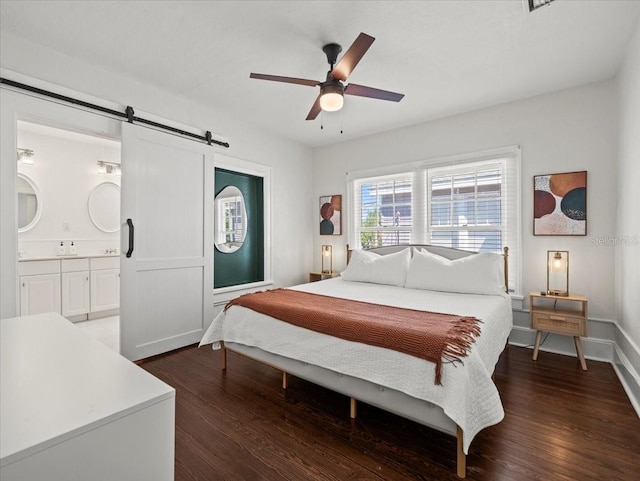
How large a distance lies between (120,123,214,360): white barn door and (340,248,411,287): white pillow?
68.2 inches

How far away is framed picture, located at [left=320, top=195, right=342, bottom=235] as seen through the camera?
510 centimetres

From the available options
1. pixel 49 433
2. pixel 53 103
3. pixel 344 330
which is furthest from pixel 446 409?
pixel 53 103

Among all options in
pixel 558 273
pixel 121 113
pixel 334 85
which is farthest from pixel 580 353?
pixel 121 113

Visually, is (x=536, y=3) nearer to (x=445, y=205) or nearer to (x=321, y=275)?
(x=445, y=205)

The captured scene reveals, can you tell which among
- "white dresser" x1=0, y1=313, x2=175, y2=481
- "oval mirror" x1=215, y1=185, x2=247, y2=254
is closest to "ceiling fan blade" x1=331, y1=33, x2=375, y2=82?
"white dresser" x1=0, y1=313, x2=175, y2=481

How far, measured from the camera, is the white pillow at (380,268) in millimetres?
3710

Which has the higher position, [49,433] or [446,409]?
[49,433]

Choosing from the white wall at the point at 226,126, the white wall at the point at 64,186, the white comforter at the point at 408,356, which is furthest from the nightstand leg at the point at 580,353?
Answer: the white wall at the point at 64,186

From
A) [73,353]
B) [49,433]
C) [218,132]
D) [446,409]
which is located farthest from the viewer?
[218,132]

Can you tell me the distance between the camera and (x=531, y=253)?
356 centimetres

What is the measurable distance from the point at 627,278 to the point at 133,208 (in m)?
4.42

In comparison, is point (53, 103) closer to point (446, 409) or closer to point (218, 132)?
point (218, 132)

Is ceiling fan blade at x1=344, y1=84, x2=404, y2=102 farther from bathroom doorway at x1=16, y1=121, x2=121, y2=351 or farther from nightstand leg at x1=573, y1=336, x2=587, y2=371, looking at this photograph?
bathroom doorway at x1=16, y1=121, x2=121, y2=351

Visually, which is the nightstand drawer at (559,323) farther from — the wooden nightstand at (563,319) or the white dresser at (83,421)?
the white dresser at (83,421)
